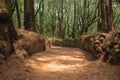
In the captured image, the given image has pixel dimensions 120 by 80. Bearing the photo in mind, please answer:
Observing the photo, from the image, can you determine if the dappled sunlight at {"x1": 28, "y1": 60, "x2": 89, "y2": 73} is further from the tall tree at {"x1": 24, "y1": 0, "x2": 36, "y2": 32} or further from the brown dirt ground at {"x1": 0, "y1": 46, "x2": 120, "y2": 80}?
the tall tree at {"x1": 24, "y1": 0, "x2": 36, "y2": 32}

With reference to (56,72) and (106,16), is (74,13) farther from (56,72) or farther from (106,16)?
(56,72)

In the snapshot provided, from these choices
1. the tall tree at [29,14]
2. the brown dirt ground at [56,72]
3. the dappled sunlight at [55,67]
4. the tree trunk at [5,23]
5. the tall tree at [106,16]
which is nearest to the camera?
the brown dirt ground at [56,72]

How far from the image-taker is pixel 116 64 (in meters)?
10.2

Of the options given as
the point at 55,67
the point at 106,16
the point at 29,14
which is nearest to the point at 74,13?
the point at 29,14

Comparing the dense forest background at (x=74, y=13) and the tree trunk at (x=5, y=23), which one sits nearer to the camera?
the tree trunk at (x=5, y=23)

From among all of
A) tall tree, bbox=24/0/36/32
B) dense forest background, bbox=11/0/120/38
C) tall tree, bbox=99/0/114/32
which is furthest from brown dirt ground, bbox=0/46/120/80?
dense forest background, bbox=11/0/120/38

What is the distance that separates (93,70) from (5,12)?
13.7 feet

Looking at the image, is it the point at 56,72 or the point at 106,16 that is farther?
the point at 106,16

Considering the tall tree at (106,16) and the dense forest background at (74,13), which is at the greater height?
the tall tree at (106,16)

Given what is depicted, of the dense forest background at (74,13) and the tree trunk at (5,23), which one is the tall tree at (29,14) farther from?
the dense forest background at (74,13)

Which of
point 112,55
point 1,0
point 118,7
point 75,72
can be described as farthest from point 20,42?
point 118,7

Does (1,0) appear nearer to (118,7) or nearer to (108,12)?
(108,12)

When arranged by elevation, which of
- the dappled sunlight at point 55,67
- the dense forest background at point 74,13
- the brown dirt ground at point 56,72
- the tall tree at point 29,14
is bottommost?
the dense forest background at point 74,13

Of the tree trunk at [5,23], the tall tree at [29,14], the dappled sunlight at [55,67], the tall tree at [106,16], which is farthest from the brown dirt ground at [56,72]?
the tall tree at [29,14]
